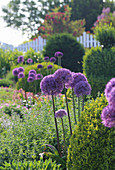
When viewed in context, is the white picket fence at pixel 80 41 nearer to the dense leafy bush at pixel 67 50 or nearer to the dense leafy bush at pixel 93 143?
the dense leafy bush at pixel 67 50

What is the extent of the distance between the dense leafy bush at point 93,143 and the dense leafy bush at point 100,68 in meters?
4.72

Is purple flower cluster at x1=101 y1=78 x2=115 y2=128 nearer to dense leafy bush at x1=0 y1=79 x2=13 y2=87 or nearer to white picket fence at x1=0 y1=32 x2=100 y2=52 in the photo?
dense leafy bush at x1=0 y1=79 x2=13 y2=87

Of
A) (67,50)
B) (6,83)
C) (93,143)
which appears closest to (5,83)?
(6,83)

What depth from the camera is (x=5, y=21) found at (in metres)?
29.8

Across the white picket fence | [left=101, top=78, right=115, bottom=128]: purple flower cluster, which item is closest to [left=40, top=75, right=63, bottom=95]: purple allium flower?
[left=101, top=78, right=115, bottom=128]: purple flower cluster

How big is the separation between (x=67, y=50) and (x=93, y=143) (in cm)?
1122

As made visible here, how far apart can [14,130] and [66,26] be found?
19.2 m

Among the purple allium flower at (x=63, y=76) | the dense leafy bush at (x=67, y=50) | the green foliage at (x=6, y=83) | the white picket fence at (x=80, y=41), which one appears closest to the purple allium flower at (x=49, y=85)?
the purple allium flower at (x=63, y=76)

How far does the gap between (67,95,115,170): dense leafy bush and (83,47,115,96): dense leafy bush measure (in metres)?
4.72

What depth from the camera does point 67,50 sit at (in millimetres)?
13125

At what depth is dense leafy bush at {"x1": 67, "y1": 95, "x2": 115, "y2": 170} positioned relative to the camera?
2.15m

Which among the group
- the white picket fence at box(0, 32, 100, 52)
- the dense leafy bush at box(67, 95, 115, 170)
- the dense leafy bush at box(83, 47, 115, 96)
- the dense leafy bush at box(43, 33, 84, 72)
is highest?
the white picket fence at box(0, 32, 100, 52)

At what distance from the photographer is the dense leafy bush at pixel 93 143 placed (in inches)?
84.7

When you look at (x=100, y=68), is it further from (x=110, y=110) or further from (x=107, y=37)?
(x=110, y=110)
